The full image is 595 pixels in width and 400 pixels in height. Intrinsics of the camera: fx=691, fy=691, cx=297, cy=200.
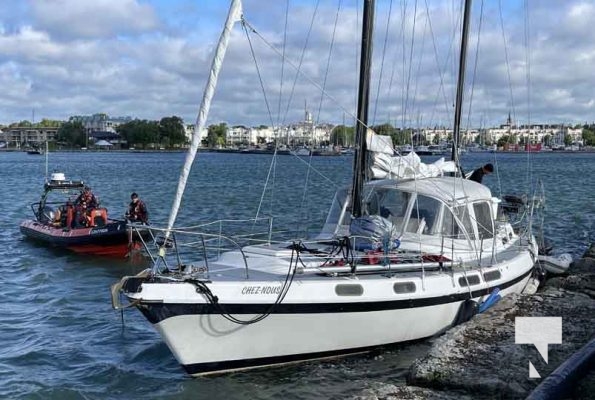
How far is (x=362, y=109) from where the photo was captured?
1425cm

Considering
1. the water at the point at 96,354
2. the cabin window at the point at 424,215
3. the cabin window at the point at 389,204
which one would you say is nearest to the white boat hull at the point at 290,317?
the water at the point at 96,354

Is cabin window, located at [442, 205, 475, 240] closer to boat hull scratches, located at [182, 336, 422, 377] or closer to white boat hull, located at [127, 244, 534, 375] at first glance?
white boat hull, located at [127, 244, 534, 375]

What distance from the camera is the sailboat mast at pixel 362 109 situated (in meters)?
14.1

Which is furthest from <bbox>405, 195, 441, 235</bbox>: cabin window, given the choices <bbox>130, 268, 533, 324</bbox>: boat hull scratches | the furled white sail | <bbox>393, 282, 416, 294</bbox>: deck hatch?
the furled white sail

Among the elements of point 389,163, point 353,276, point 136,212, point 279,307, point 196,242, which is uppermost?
point 389,163

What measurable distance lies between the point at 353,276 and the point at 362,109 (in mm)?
3963

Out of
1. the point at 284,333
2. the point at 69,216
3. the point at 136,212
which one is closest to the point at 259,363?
the point at 284,333

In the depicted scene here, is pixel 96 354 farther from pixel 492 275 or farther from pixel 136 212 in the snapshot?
pixel 136 212

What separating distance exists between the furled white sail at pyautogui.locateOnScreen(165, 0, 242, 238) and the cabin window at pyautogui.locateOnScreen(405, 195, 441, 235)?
218 inches

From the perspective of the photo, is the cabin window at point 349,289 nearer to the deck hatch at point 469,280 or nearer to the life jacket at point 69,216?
the deck hatch at point 469,280

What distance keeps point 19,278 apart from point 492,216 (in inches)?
551

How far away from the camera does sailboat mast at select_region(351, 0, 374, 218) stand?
46.3ft

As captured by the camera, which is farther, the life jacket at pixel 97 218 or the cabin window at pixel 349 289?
the life jacket at pixel 97 218

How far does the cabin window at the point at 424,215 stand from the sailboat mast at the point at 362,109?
1.13 m
